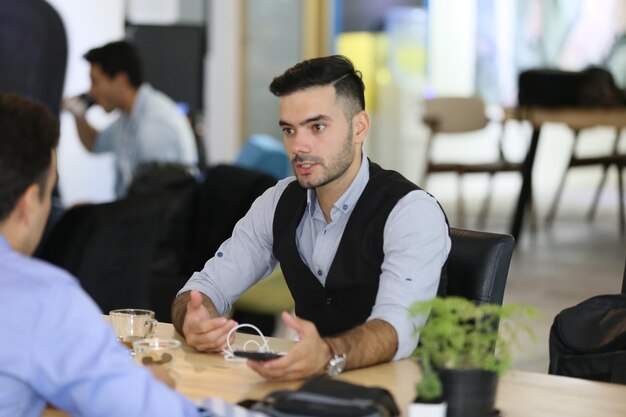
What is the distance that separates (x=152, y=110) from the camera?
6.17 m

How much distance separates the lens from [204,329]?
91.9 inches

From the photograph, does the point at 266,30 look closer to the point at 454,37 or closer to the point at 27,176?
the point at 454,37

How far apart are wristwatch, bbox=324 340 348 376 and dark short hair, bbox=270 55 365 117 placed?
2.41 feet

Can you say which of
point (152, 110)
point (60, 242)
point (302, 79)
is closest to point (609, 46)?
point (152, 110)

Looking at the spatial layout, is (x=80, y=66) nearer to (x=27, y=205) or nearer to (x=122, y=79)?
(x=122, y=79)

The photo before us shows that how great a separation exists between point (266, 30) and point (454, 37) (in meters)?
1.79

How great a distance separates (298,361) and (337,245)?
64 centimetres

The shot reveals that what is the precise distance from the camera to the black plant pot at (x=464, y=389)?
1730 mm

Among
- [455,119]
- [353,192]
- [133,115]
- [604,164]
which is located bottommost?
A: [604,164]

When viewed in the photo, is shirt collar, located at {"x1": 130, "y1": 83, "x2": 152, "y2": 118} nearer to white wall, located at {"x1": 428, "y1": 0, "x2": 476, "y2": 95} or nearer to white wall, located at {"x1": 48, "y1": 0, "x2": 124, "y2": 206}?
white wall, located at {"x1": 48, "y1": 0, "x2": 124, "y2": 206}

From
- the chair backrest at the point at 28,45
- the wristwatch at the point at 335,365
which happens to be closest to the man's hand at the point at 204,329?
the wristwatch at the point at 335,365

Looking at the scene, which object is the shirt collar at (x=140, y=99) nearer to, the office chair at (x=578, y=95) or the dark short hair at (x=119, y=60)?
the dark short hair at (x=119, y=60)

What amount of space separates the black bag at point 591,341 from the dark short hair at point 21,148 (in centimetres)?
142

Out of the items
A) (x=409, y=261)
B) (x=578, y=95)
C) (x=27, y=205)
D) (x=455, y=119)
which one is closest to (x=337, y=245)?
(x=409, y=261)
